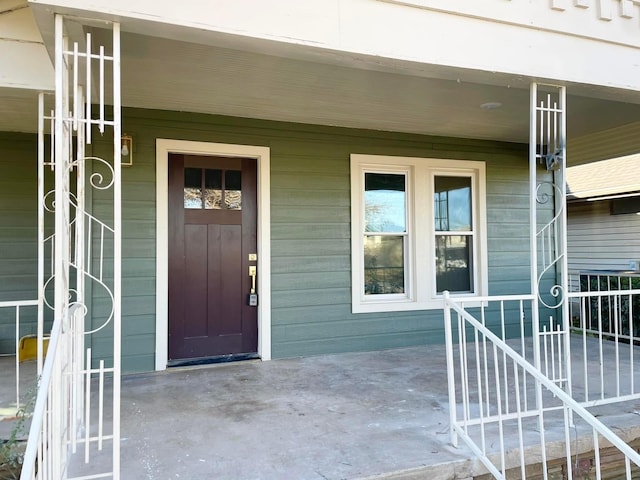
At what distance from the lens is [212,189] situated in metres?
4.48

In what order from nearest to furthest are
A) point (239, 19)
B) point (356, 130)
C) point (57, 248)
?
point (57, 248) < point (239, 19) < point (356, 130)

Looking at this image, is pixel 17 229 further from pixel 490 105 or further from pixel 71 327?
pixel 490 105

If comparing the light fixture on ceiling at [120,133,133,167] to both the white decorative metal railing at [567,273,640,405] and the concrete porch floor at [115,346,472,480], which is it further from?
the white decorative metal railing at [567,273,640,405]

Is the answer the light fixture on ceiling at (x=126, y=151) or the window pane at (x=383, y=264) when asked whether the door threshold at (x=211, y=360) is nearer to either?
the window pane at (x=383, y=264)

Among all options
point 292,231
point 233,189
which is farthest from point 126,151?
point 292,231

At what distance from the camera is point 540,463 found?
2.57 meters

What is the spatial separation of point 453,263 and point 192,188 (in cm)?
305

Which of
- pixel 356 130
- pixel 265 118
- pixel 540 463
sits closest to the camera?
pixel 540 463

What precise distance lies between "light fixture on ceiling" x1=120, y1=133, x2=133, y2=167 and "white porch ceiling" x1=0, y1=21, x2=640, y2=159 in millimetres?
315

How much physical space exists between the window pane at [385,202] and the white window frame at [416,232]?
0.22 ft

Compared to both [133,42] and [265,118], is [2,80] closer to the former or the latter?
[133,42]

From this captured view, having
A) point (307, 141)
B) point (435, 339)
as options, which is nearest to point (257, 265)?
point (307, 141)

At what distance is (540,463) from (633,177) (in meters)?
7.74

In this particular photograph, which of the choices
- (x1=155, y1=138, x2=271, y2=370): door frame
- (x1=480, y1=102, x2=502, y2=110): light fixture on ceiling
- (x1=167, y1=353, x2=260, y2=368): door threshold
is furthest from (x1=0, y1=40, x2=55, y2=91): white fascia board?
(x1=480, y1=102, x2=502, y2=110): light fixture on ceiling
